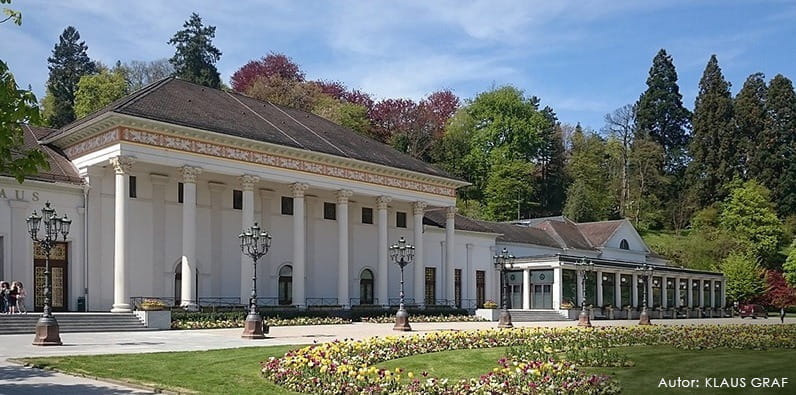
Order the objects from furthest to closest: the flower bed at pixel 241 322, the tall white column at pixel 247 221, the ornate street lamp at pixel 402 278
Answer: the tall white column at pixel 247 221, the flower bed at pixel 241 322, the ornate street lamp at pixel 402 278

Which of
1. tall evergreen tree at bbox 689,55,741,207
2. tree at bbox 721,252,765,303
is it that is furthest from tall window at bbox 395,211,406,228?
tall evergreen tree at bbox 689,55,741,207

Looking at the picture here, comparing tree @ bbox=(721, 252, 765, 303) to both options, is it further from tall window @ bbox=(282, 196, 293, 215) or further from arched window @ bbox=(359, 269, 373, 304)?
tall window @ bbox=(282, 196, 293, 215)

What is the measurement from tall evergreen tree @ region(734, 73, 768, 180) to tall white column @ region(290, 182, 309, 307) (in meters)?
66.4

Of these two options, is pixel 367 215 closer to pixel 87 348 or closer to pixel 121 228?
pixel 121 228

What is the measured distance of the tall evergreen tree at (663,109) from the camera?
110000 millimetres

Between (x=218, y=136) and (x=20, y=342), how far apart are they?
17560mm

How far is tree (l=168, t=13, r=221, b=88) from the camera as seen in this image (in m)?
86.2

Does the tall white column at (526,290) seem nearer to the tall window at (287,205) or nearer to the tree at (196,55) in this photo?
the tall window at (287,205)

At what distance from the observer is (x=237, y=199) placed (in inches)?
1768

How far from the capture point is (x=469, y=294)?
5934cm

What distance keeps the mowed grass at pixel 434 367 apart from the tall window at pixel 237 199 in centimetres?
2473

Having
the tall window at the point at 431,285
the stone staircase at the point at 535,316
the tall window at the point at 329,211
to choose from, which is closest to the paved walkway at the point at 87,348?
the tall window at the point at 329,211

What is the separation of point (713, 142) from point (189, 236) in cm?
7292

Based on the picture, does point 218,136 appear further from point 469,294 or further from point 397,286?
point 469,294
